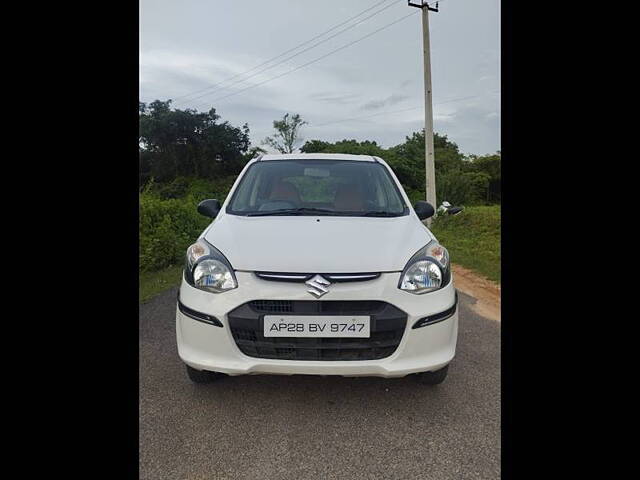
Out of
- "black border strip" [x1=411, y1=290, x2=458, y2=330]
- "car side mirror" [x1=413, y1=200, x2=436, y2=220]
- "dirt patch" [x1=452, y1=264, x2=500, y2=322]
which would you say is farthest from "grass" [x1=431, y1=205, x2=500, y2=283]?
"black border strip" [x1=411, y1=290, x2=458, y2=330]

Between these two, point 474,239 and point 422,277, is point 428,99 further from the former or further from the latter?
point 422,277

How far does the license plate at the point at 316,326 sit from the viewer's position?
1.95 metres

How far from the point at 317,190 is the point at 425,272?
134 centimetres

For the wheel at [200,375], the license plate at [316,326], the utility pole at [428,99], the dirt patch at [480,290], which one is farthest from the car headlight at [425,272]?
the utility pole at [428,99]

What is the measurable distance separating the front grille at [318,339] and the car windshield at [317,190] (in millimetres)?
942

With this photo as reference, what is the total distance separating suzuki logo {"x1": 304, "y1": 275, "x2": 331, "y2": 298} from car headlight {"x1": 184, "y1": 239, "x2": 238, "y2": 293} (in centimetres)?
40

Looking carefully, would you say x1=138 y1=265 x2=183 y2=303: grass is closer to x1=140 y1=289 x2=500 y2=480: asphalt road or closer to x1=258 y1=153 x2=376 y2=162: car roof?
x1=140 y1=289 x2=500 y2=480: asphalt road
